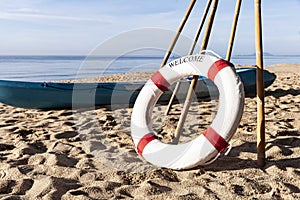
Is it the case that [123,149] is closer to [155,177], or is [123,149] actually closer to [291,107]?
[155,177]

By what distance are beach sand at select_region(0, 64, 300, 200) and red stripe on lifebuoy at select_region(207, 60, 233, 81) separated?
63cm

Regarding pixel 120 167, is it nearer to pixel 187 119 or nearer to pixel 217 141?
pixel 217 141

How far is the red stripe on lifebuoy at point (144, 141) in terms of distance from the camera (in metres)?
2.70

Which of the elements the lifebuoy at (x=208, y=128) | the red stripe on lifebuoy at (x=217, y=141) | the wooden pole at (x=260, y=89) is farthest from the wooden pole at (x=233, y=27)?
the red stripe on lifebuoy at (x=217, y=141)

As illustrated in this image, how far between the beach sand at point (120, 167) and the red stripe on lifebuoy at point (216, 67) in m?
0.63

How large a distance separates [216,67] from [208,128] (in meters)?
0.44

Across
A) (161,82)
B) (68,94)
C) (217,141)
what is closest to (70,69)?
(68,94)

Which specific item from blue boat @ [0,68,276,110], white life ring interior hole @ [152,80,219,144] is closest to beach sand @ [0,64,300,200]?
white life ring interior hole @ [152,80,219,144]

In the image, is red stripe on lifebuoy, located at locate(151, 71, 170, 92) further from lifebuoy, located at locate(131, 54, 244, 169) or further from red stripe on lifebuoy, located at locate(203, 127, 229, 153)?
red stripe on lifebuoy, located at locate(203, 127, 229, 153)

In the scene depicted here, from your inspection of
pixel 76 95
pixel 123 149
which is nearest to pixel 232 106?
pixel 123 149

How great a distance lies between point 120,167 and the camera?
2578 mm

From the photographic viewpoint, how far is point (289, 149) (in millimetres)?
2824

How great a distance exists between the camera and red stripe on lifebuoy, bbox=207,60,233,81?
8.29 ft

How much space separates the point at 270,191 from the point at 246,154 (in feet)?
2.16
